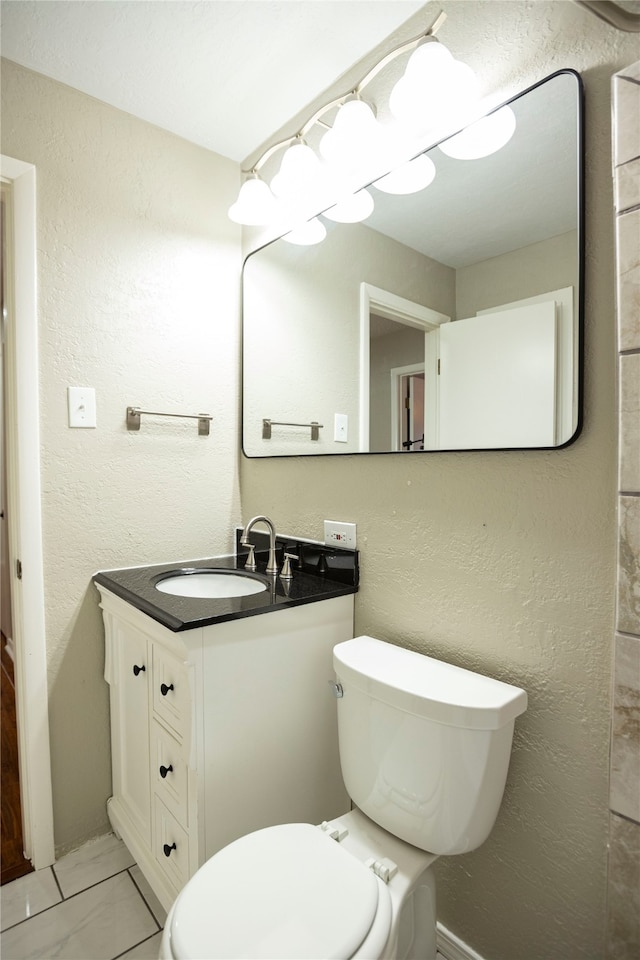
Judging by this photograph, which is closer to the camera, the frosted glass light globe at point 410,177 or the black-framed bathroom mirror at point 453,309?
the black-framed bathroom mirror at point 453,309

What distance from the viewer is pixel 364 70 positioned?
140 centimetres

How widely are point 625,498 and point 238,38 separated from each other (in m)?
1.52

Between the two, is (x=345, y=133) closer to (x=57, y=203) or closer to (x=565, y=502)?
(x=57, y=203)

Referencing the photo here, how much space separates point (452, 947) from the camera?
3.83 ft

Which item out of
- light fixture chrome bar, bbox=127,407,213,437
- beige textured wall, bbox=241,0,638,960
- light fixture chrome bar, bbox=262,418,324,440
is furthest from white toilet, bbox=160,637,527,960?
light fixture chrome bar, bbox=127,407,213,437

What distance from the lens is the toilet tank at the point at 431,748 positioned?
0.93m

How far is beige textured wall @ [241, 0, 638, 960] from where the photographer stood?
0.93m

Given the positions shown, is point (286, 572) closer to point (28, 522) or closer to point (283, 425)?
point (283, 425)

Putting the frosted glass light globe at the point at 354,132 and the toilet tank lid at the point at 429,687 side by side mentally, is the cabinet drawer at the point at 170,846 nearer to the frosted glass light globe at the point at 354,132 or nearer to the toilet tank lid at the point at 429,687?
the toilet tank lid at the point at 429,687

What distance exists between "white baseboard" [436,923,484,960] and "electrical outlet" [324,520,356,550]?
949 millimetres

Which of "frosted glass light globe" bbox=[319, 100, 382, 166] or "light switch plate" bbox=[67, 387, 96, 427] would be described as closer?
"frosted glass light globe" bbox=[319, 100, 382, 166]

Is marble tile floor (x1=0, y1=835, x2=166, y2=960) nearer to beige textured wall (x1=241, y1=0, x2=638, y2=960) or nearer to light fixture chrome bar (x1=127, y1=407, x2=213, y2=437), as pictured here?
beige textured wall (x1=241, y1=0, x2=638, y2=960)

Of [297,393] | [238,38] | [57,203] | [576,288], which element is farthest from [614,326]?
[57,203]

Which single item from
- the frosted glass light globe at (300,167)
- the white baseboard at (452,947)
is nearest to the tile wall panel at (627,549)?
the white baseboard at (452,947)
